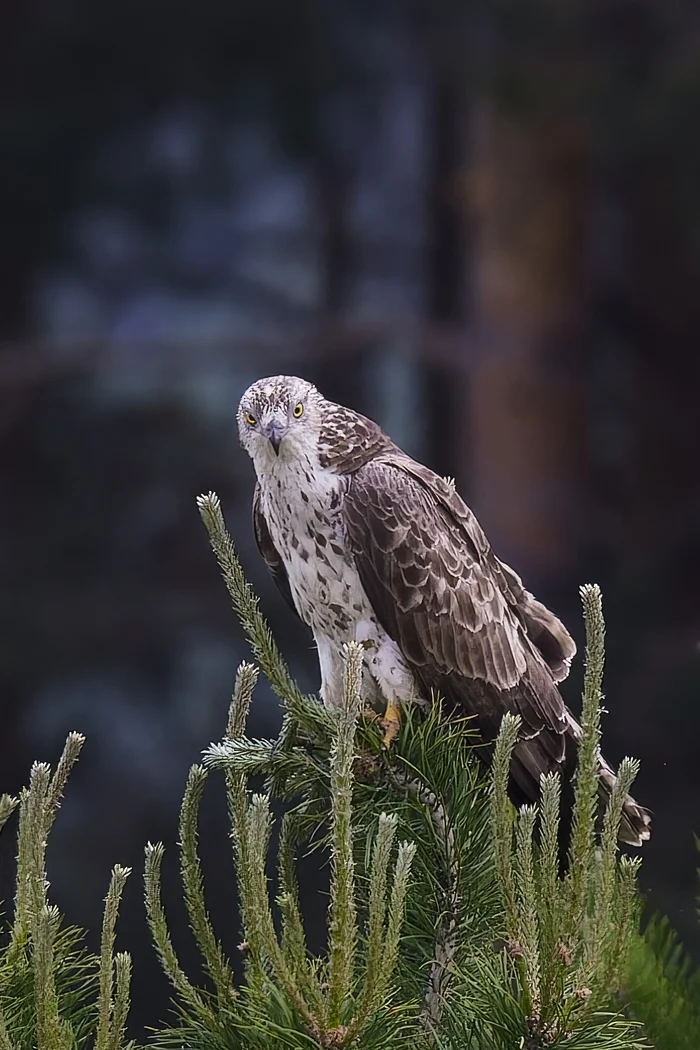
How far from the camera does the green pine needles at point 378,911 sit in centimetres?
64

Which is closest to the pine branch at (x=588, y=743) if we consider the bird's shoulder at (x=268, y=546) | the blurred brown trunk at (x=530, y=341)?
the bird's shoulder at (x=268, y=546)

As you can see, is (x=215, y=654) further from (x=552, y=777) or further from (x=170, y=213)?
(x=552, y=777)

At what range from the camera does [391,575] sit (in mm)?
1071

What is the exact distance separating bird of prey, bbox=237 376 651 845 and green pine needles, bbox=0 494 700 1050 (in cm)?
9

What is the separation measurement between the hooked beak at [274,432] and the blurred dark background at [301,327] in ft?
2.26

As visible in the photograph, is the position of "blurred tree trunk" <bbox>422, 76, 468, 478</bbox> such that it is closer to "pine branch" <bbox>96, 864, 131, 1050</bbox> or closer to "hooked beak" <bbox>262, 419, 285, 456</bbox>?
"hooked beak" <bbox>262, 419, 285, 456</bbox>

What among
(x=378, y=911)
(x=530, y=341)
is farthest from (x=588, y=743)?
(x=530, y=341)

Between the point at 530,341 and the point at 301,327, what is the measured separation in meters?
0.35

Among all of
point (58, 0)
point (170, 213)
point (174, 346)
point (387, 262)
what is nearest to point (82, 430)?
point (174, 346)

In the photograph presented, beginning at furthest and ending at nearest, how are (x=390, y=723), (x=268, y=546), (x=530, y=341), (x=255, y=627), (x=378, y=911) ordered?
(x=530, y=341)
(x=268, y=546)
(x=390, y=723)
(x=255, y=627)
(x=378, y=911)

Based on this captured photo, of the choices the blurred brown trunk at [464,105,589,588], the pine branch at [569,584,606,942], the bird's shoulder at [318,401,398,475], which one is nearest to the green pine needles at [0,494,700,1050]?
the pine branch at [569,584,606,942]

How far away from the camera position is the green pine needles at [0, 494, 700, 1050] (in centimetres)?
64

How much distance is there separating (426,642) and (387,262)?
852mm

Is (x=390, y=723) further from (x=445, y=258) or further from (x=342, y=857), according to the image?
(x=445, y=258)
